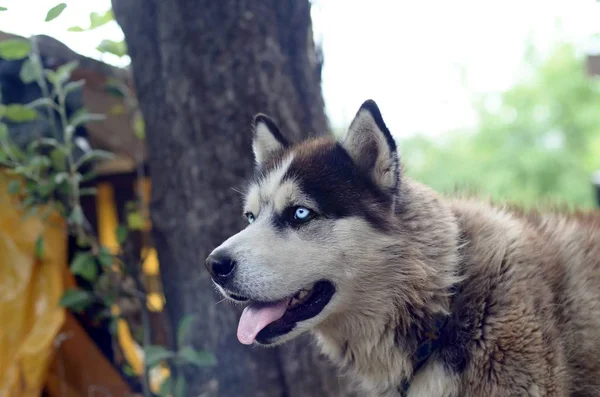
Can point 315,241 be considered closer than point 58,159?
Yes

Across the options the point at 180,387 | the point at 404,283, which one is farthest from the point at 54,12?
the point at 404,283

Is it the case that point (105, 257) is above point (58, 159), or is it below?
below

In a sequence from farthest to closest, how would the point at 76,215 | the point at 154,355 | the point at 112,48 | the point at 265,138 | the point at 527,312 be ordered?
the point at 112,48 < the point at 76,215 < the point at 154,355 < the point at 265,138 < the point at 527,312

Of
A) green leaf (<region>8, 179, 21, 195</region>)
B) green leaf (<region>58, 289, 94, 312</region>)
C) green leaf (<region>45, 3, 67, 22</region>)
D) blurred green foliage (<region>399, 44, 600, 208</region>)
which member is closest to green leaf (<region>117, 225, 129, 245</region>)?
green leaf (<region>58, 289, 94, 312</region>)

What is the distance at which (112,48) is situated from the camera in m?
4.33

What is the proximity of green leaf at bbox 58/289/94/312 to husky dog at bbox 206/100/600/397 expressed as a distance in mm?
1411

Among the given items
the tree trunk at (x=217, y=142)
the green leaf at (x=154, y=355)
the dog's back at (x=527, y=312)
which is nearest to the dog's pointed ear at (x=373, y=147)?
the dog's back at (x=527, y=312)

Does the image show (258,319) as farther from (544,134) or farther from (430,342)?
(544,134)

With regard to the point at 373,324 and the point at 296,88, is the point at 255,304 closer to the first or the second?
the point at 373,324

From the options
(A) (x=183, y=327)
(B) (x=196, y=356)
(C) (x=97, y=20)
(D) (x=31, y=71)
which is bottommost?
(B) (x=196, y=356)

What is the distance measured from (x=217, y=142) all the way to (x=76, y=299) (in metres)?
1.23

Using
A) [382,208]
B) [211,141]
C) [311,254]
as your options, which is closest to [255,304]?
[311,254]

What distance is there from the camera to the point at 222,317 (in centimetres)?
387

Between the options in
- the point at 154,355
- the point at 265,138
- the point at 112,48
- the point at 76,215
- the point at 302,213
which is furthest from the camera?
the point at 112,48
